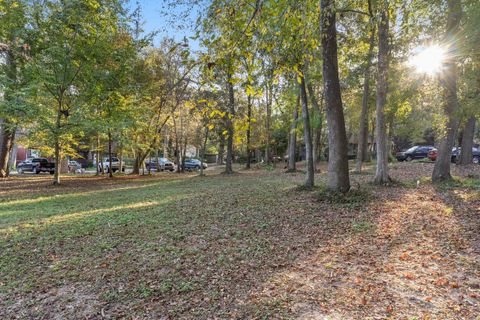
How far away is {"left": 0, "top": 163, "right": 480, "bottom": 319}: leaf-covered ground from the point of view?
276 cm

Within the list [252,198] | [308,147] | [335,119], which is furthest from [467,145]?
[252,198]

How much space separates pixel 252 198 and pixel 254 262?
4457 millimetres

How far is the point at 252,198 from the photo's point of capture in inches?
320

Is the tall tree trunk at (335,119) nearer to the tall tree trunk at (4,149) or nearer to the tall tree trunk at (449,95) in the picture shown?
the tall tree trunk at (449,95)

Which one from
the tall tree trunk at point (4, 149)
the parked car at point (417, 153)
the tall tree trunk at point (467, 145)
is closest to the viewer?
the tall tree trunk at point (467, 145)

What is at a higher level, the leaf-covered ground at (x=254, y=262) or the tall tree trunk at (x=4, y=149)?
the tall tree trunk at (x=4, y=149)

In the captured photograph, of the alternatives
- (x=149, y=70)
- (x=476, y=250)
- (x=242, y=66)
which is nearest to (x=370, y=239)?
(x=476, y=250)

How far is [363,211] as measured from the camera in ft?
19.6

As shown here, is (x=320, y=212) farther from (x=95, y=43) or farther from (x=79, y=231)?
(x=95, y=43)

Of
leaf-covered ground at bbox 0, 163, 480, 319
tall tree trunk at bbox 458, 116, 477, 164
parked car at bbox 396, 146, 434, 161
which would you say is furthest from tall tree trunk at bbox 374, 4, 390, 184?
parked car at bbox 396, 146, 434, 161

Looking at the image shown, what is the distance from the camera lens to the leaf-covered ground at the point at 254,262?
2758mm

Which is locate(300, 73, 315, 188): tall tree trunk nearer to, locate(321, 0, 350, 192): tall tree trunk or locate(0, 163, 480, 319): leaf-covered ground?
locate(321, 0, 350, 192): tall tree trunk

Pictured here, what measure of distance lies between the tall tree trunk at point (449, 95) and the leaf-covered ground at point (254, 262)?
2.72 m

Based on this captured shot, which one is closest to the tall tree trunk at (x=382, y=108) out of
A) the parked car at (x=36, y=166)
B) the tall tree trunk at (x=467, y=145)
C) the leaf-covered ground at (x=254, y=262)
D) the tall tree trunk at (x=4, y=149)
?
the leaf-covered ground at (x=254, y=262)
